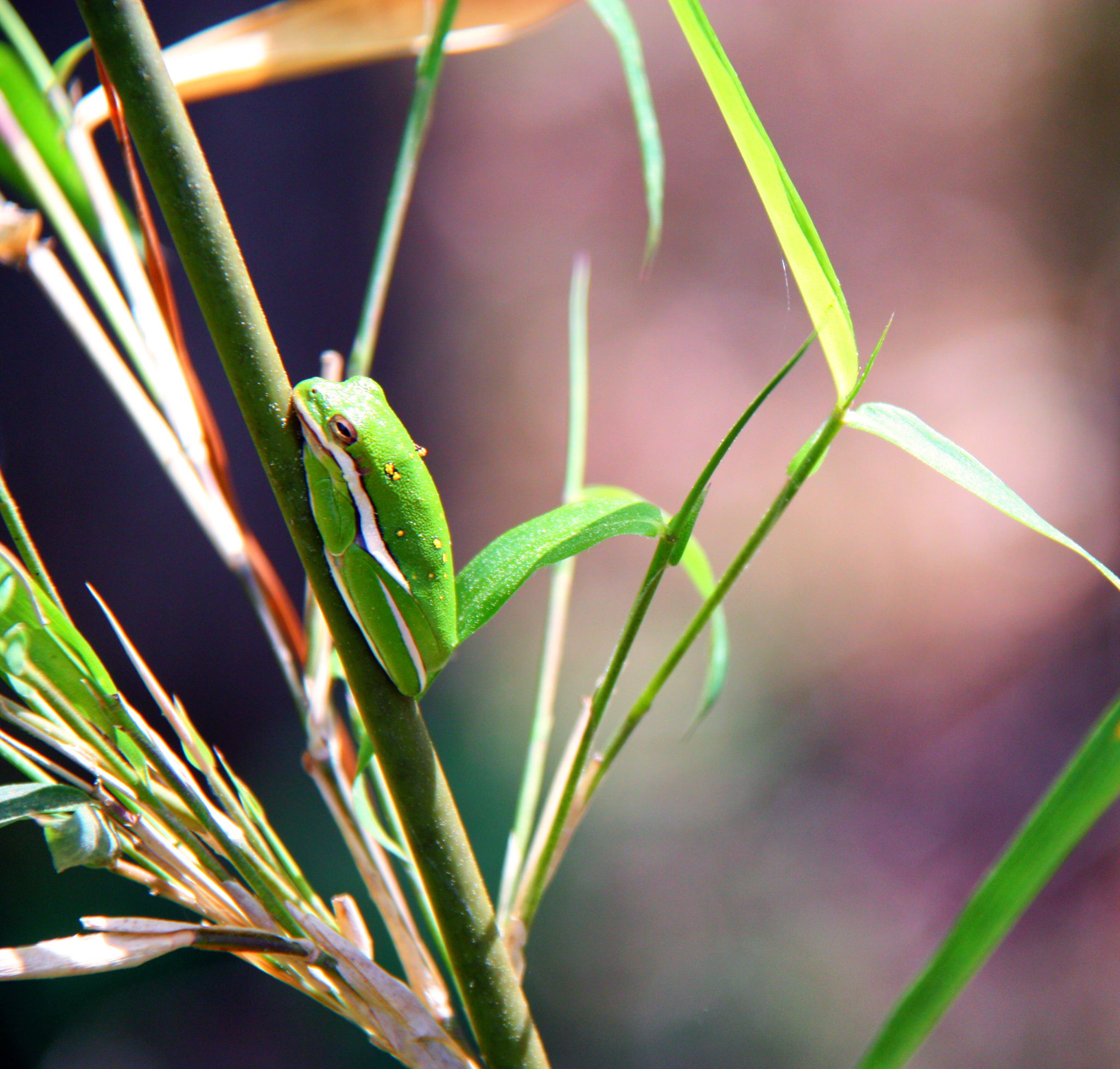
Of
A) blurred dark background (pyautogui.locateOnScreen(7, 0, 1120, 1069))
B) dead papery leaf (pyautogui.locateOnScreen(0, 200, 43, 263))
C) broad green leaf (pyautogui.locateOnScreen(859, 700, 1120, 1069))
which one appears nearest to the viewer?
broad green leaf (pyautogui.locateOnScreen(859, 700, 1120, 1069))

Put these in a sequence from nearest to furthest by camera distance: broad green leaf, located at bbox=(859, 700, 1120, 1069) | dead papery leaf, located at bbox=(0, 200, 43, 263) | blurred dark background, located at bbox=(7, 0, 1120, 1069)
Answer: broad green leaf, located at bbox=(859, 700, 1120, 1069), dead papery leaf, located at bbox=(0, 200, 43, 263), blurred dark background, located at bbox=(7, 0, 1120, 1069)

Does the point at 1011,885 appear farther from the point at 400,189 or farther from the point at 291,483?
the point at 400,189

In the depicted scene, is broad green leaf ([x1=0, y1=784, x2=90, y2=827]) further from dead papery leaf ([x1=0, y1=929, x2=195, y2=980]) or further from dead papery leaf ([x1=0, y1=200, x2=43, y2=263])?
dead papery leaf ([x1=0, y1=200, x2=43, y2=263])

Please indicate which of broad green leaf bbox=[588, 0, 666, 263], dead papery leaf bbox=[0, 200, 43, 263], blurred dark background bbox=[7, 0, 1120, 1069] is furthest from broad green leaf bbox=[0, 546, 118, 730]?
blurred dark background bbox=[7, 0, 1120, 1069]

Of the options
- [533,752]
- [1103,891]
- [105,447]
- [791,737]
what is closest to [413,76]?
[105,447]

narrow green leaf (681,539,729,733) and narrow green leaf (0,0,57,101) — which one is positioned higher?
narrow green leaf (0,0,57,101)

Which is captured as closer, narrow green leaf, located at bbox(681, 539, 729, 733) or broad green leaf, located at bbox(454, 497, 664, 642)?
broad green leaf, located at bbox(454, 497, 664, 642)

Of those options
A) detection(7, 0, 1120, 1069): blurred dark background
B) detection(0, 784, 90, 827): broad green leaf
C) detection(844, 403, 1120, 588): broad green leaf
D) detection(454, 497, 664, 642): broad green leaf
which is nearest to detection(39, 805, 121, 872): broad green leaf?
detection(0, 784, 90, 827): broad green leaf

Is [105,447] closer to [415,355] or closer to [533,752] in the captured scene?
[415,355]
